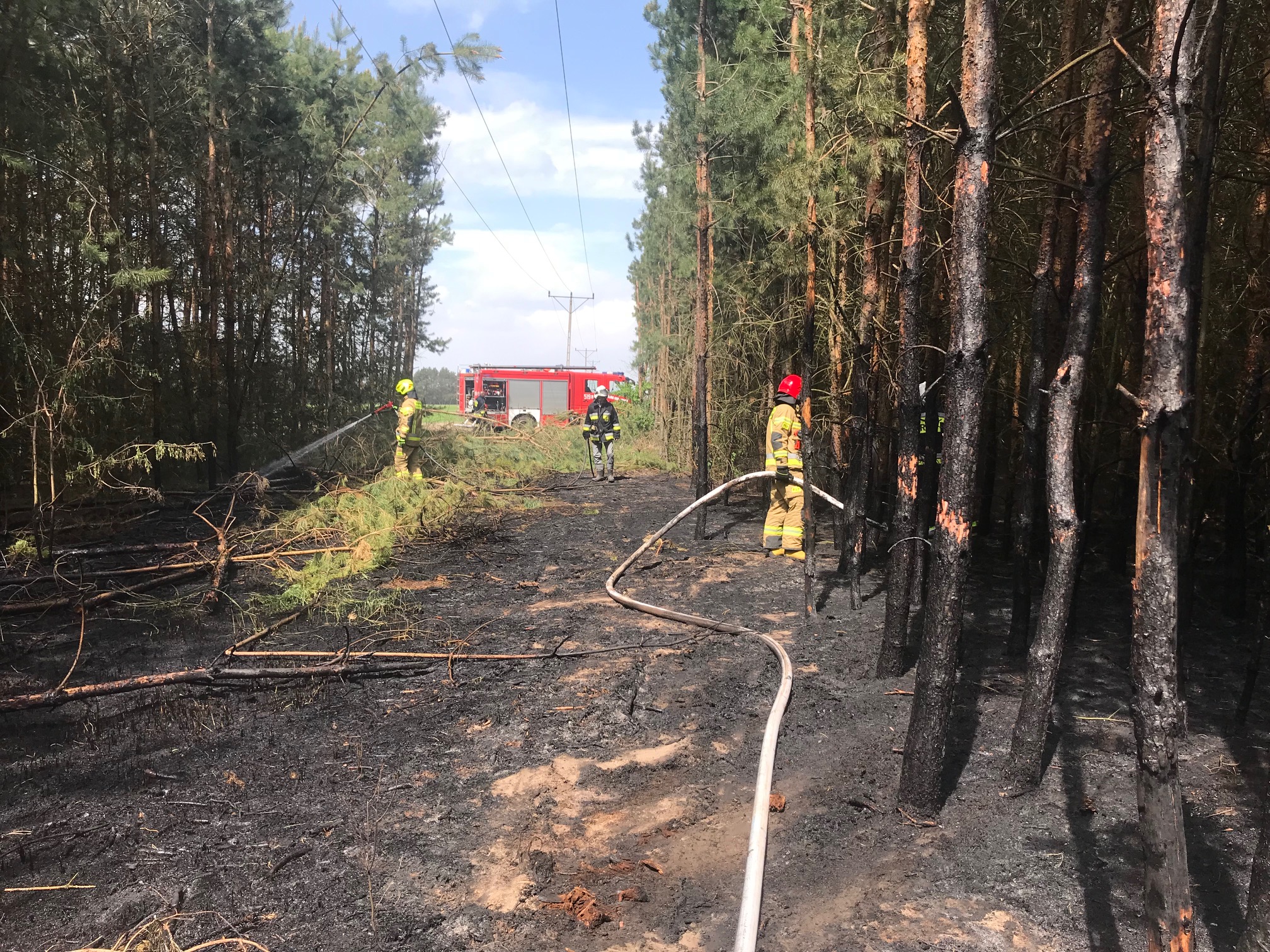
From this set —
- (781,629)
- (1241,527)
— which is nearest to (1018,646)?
(781,629)

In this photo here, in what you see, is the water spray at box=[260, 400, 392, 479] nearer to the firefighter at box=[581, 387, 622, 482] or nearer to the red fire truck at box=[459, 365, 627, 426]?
the firefighter at box=[581, 387, 622, 482]

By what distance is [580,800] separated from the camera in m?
4.59

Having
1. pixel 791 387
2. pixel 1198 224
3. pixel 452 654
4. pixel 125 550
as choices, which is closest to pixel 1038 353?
pixel 1198 224

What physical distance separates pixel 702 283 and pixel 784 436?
402 cm

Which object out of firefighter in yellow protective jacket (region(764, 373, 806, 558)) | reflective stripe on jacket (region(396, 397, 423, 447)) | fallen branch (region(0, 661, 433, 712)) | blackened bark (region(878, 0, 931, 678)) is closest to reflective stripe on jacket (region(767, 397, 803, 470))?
firefighter in yellow protective jacket (region(764, 373, 806, 558))

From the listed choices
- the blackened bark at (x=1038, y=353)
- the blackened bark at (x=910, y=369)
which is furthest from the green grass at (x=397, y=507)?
the blackened bark at (x=1038, y=353)

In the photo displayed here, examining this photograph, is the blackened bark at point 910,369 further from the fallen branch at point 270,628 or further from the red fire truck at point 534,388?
the red fire truck at point 534,388

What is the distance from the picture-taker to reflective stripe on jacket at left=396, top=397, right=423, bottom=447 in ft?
41.3

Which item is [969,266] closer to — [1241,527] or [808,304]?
[808,304]

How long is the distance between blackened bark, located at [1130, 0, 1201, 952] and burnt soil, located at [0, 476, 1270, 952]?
690 millimetres

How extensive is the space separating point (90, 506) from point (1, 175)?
412cm

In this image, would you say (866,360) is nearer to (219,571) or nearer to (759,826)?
(759,826)

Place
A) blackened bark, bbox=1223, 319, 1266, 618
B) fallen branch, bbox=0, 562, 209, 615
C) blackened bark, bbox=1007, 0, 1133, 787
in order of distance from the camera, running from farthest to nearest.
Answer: fallen branch, bbox=0, 562, 209, 615 → blackened bark, bbox=1223, 319, 1266, 618 → blackened bark, bbox=1007, 0, 1133, 787

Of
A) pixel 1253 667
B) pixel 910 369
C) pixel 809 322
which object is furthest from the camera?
pixel 809 322
